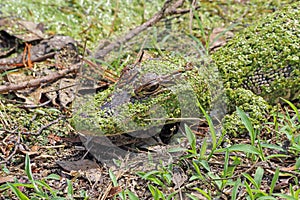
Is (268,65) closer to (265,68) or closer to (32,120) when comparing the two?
(265,68)

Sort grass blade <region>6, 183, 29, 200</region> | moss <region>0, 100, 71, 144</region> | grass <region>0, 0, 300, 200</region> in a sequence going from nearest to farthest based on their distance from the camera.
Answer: grass blade <region>6, 183, 29, 200</region> → grass <region>0, 0, 300, 200</region> → moss <region>0, 100, 71, 144</region>

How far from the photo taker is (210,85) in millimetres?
3820

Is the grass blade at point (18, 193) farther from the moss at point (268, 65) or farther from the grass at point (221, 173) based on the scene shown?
the moss at point (268, 65)

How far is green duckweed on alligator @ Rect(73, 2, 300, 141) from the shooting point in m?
3.30

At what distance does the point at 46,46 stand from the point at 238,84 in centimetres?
194

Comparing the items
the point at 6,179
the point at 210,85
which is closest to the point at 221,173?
the point at 210,85

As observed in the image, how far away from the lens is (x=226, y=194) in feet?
9.80

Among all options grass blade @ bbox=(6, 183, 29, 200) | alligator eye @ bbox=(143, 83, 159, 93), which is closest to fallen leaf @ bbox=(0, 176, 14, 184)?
grass blade @ bbox=(6, 183, 29, 200)

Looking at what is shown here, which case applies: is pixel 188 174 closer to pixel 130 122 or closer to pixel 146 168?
pixel 146 168

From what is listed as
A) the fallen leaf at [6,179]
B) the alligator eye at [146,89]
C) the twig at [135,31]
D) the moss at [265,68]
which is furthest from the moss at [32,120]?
the moss at [265,68]

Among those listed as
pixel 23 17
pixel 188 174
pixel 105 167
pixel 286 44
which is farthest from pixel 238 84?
pixel 23 17

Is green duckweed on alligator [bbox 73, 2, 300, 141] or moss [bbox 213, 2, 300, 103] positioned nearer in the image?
green duckweed on alligator [bbox 73, 2, 300, 141]

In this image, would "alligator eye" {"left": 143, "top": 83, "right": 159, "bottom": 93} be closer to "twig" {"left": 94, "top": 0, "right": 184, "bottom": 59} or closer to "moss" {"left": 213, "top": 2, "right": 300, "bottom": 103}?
"moss" {"left": 213, "top": 2, "right": 300, "bottom": 103}

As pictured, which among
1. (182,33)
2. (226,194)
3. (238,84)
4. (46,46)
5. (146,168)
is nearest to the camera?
(226,194)
